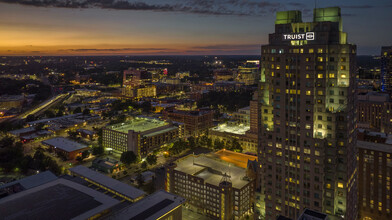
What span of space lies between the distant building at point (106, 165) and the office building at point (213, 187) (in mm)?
20750

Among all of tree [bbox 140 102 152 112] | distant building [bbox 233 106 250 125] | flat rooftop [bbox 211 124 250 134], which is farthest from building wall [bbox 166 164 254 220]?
tree [bbox 140 102 152 112]

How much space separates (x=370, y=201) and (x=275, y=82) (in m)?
30.7

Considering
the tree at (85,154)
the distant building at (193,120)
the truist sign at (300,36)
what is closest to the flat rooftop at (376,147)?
the truist sign at (300,36)

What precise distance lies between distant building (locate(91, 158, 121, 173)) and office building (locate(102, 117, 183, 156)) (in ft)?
32.6

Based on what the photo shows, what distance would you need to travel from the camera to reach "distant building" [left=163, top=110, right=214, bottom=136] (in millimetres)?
109125

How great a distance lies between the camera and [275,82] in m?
45.5

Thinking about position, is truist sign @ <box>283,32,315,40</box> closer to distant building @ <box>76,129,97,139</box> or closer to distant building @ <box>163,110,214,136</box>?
distant building @ <box>163,110,214,136</box>

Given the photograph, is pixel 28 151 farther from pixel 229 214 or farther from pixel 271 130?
pixel 271 130

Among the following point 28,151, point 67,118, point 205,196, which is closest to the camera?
point 205,196

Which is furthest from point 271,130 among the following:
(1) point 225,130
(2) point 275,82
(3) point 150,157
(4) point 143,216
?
(1) point 225,130

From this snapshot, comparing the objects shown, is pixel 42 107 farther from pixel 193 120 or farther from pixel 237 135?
pixel 237 135

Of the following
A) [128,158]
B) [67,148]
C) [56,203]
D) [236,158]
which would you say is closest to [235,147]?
[236,158]

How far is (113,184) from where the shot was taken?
181ft

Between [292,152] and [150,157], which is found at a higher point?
[292,152]
